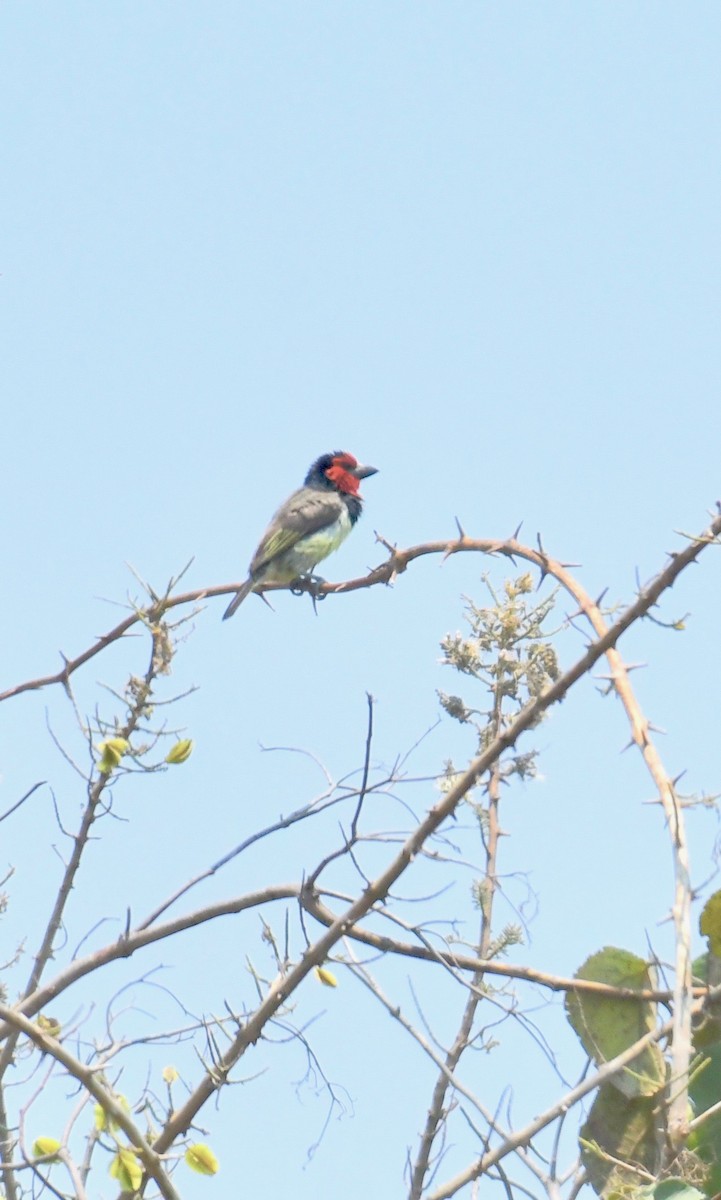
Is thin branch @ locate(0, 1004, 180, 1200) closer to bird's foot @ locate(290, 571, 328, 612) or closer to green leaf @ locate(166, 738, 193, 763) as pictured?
green leaf @ locate(166, 738, 193, 763)

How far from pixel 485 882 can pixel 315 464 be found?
21.3ft

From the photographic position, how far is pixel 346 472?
996cm

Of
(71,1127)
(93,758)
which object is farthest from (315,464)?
(71,1127)

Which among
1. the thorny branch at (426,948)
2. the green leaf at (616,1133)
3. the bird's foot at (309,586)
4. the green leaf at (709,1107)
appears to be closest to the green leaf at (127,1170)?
the thorny branch at (426,948)

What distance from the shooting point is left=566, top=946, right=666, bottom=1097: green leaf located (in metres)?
2.55

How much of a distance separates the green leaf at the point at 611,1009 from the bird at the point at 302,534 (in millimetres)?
5659

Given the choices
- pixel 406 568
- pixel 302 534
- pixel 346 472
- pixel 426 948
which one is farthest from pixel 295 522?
pixel 426 948

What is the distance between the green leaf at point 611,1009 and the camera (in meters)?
2.55

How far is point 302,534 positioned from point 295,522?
0.10 metres

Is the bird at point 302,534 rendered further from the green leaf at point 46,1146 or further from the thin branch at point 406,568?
the green leaf at point 46,1146

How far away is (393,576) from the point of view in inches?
169

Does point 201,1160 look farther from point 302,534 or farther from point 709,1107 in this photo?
point 302,534

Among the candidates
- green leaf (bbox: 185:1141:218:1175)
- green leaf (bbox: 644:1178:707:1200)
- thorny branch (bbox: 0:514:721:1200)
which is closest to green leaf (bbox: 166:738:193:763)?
thorny branch (bbox: 0:514:721:1200)

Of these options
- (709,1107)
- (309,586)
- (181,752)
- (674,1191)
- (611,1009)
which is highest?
(309,586)
